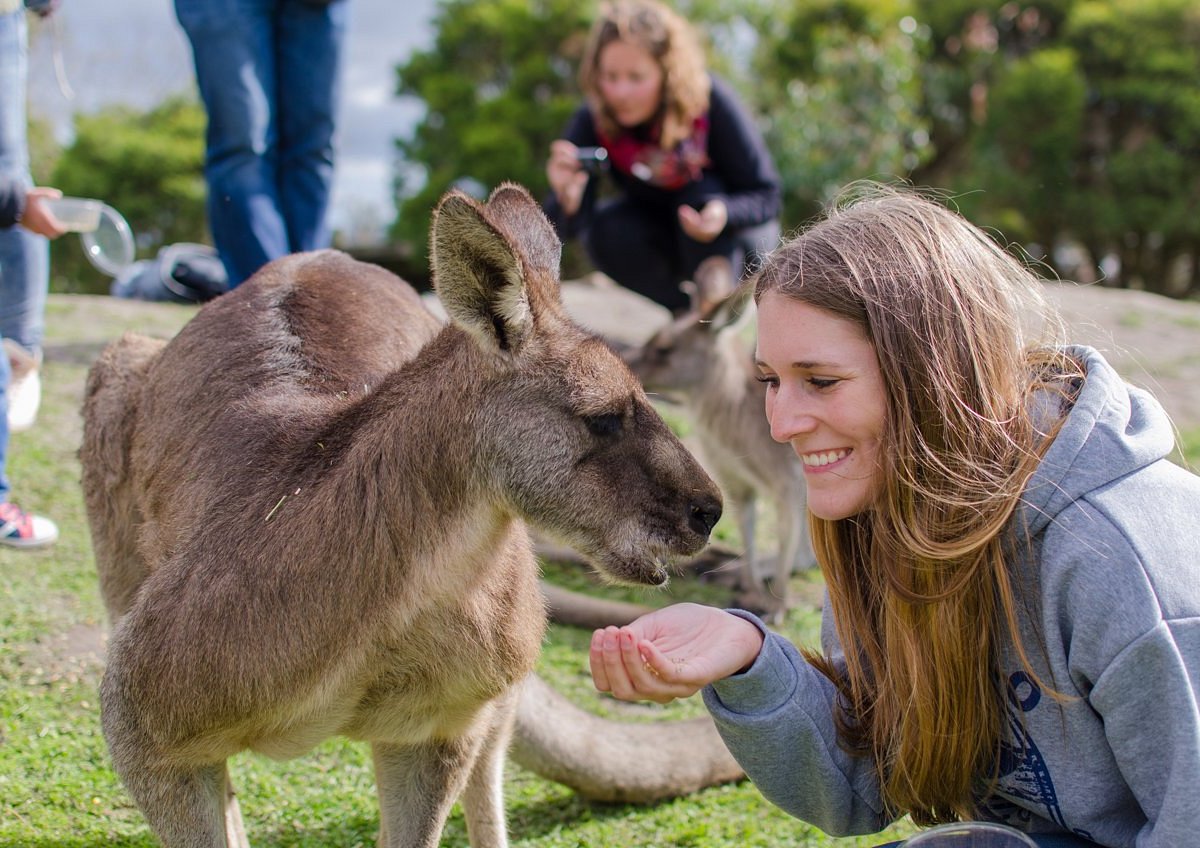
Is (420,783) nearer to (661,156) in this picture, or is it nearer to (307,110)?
(307,110)

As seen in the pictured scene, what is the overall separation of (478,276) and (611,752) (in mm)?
1353

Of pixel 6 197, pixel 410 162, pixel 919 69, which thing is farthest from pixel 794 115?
pixel 6 197

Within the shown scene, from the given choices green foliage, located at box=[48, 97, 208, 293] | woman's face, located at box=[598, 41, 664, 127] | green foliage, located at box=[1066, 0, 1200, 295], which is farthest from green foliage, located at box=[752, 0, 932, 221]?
woman's face, located at box=[598, 41, 664, 127]

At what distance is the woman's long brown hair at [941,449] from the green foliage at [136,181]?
35.2 feet

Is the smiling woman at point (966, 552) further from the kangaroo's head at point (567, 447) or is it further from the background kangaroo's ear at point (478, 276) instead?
the background kangaroo's ear at point (478, 276)

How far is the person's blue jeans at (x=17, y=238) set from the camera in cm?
390

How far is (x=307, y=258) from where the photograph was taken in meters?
3.07

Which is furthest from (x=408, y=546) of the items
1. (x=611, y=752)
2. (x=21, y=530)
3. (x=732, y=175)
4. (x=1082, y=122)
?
(x=1082, y=122)

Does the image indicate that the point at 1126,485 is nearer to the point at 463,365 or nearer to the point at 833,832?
the point at 833,832

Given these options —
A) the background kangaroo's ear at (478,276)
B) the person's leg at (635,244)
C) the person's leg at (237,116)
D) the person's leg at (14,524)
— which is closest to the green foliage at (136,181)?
the person's leg at (635,244)

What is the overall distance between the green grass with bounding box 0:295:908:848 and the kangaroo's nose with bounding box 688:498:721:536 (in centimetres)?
100

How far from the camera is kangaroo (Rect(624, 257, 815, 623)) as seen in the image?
15.2ft

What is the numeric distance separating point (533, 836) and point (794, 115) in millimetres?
10028

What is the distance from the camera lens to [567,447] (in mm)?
2252
